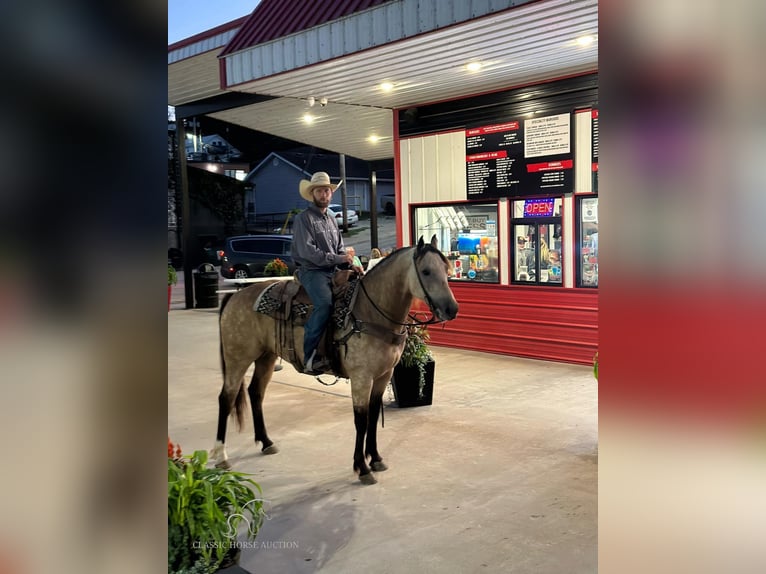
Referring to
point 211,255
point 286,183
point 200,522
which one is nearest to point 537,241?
point 200,522

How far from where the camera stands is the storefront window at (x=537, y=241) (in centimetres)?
909

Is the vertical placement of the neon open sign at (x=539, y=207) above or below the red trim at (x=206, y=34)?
below

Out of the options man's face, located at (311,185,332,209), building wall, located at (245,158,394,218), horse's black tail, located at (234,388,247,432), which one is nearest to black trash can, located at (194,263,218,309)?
horse's black tail, located at (234,388,247,432)

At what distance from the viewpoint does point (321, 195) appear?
536 cm

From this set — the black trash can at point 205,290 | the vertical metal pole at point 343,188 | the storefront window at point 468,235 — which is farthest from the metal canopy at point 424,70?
the vertical metal pole at point 343,188

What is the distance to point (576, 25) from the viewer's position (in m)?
6.35

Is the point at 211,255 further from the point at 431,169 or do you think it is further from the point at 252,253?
the point at 431,169

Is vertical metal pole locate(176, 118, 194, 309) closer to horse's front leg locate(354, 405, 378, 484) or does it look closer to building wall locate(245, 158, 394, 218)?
horse's front leg locate(354, 405, 378, 484)

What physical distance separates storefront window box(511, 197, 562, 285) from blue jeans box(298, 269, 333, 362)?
15.2ft

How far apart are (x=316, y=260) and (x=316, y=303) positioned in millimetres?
354

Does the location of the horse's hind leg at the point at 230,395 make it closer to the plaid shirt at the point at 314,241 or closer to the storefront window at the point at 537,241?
the plaid shirt at the point at 314,241

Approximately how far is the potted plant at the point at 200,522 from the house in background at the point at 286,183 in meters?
35.3
